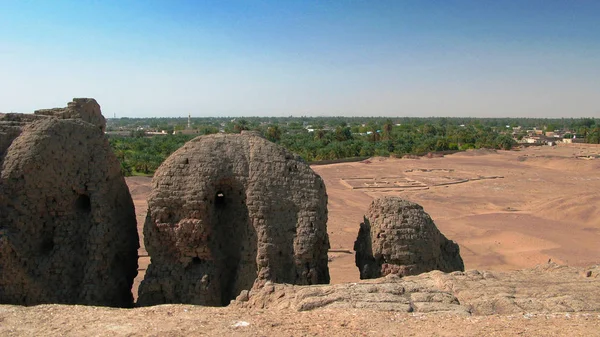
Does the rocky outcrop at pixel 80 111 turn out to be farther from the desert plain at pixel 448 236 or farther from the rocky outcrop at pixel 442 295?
the rocky outcrop at pixel 442 295

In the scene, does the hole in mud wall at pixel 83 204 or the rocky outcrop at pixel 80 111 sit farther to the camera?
the rocky outcrop at pixel 80 111

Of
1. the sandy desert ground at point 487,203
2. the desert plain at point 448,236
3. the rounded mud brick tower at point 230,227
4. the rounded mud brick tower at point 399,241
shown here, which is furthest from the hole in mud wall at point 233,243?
the sandy desert ground at point 487,203

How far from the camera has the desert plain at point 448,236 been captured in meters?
7.83

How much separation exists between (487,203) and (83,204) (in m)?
33.9

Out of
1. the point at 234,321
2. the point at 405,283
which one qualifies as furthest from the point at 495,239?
the point at 234,321

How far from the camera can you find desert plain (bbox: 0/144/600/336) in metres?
7.83

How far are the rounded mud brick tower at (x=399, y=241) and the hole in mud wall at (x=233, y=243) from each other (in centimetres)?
297

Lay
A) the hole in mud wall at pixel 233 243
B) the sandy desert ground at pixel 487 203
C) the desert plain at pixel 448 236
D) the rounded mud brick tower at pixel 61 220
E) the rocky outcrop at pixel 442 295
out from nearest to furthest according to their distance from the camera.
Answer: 1. the desert plain at pixel 448 236
2. the rocky outcrop at pixel 442 295
3. the rounded mud brick tower at pixel 61 220
4. the hole in mud wall at pixel 233 243
5. the sandy desert ground at pixel 487 203

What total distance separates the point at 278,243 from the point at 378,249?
2.48 m

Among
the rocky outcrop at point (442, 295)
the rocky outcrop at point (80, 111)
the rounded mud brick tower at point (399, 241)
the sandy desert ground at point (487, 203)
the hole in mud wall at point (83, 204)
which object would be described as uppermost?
the rocky outcrop at point (80, 111)

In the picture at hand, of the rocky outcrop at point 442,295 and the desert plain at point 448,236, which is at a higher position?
the rocky outcrop at point 442,295

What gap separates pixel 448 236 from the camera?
26.7m

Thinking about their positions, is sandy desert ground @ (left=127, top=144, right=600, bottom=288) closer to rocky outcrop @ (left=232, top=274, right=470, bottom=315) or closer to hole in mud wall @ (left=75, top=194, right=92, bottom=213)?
hole in mud wall @ (left=75, top=194, right=92, bottom=213)

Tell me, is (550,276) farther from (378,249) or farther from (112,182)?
(112,182)
